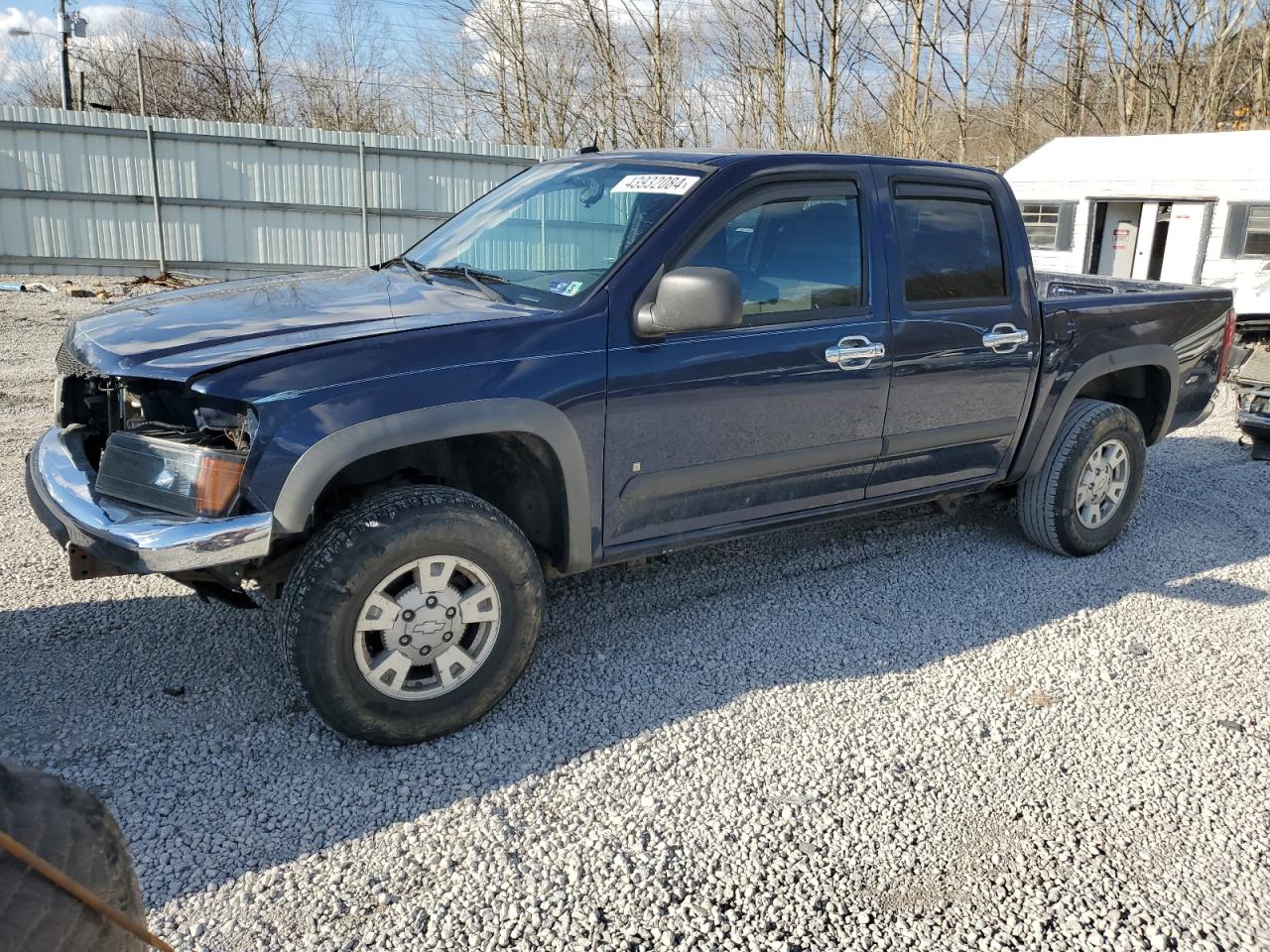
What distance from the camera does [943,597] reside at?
15.4 ft

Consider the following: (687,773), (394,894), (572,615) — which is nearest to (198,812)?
(394,894)

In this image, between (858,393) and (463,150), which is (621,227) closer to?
(858,393)

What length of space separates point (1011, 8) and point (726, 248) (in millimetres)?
23691

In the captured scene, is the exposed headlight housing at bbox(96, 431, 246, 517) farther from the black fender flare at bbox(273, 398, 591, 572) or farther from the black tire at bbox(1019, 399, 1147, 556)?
the black tire at bbox(1019, 399, 1147, 556)

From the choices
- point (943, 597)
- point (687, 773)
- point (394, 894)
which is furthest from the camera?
point (943, 597)

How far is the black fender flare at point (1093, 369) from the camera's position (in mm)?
4957

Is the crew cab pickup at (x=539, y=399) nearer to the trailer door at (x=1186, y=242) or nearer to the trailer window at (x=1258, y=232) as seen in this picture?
the trailer window at (x=1258, y=232)

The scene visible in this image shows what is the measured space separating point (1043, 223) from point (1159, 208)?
1.70 meters

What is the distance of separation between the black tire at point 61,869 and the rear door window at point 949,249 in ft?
11.9

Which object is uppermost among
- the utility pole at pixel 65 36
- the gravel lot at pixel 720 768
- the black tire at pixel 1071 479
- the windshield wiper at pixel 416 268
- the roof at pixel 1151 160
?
the utility pole at pixel 65 36

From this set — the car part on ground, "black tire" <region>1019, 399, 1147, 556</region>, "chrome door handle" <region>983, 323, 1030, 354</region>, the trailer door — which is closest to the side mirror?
"chrome door handle" <region>983, 323, 1030, 354</region>

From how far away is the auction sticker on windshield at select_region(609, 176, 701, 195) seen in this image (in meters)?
3.77

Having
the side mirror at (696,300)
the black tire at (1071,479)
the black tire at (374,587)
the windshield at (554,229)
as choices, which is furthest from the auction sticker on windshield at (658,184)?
the black tire at (1071,479)

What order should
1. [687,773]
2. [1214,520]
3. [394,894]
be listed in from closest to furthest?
[394,894], [687,773], [1214,520]
